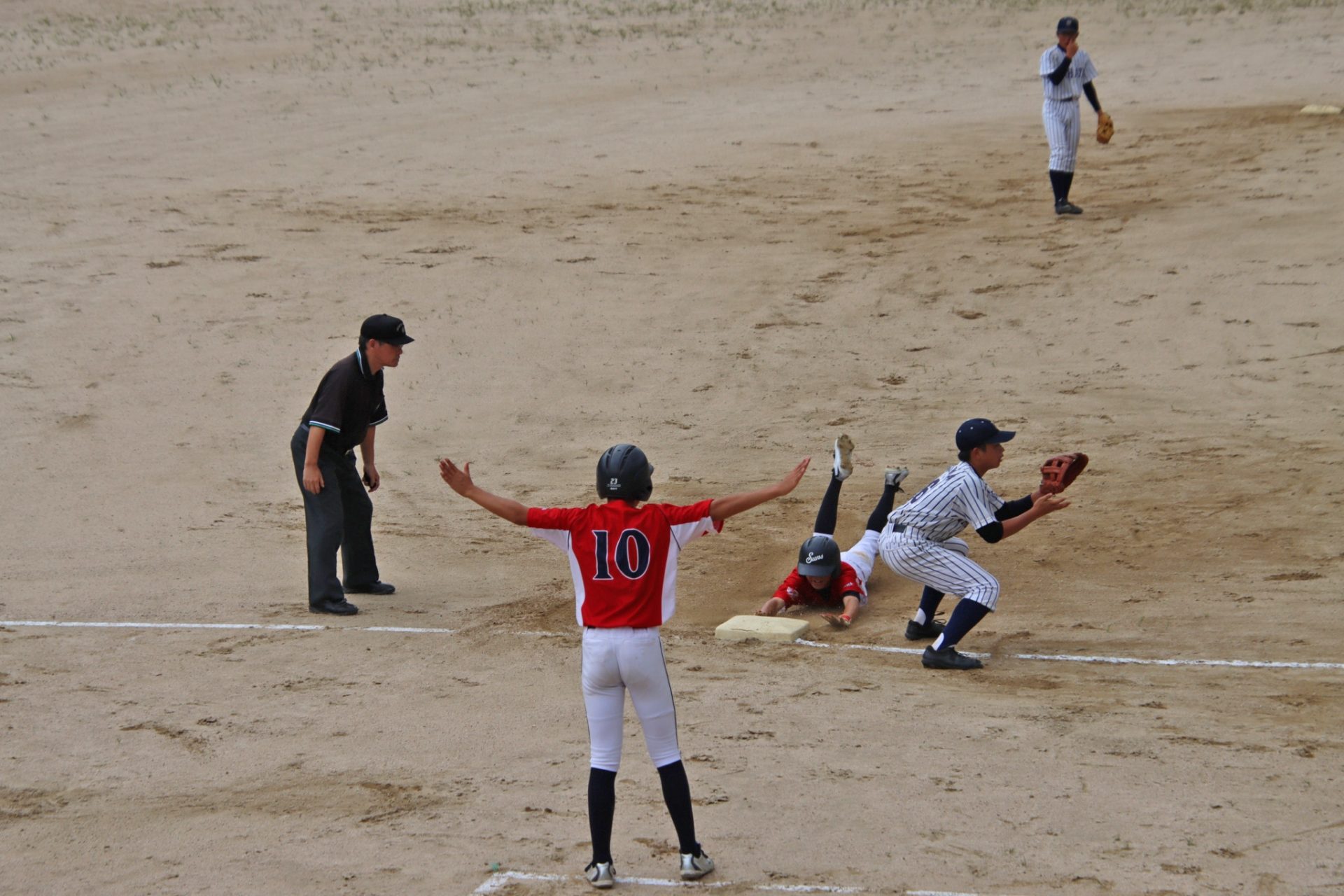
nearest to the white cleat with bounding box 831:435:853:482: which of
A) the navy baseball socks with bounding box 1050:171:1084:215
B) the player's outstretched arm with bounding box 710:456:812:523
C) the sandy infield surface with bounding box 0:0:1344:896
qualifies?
the sandy infield surface with bounding box 0:0:1344:896

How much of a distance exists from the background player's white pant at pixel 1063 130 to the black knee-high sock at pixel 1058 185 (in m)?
0.10

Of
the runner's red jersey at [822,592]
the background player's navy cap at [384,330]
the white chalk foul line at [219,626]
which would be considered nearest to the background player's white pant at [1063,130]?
the runner's red jersey at [822,592]

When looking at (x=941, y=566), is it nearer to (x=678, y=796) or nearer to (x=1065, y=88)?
(x=678, y=796)

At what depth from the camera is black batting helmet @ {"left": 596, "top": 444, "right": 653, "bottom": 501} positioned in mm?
4766

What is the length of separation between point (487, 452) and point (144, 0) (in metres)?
21.5

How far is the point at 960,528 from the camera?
24.3 feet

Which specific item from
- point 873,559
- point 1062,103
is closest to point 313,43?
point 1062,103

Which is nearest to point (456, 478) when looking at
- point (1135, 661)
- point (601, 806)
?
point (601, 806)

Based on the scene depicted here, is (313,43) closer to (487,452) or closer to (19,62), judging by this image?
(19,62)

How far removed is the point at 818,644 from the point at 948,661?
0.85 meters

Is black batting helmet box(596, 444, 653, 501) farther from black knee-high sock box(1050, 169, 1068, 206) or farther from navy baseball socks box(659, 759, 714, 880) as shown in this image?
black knee-high sock box(1050, 169, 1068, 206)

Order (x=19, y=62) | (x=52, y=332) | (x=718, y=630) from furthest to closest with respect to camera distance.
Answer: (x=19, y=62) < (x=52, y=332) < (x=718, y=630)

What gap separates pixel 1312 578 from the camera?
26.6 ft

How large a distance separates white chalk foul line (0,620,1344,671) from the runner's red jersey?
0.71 meters
